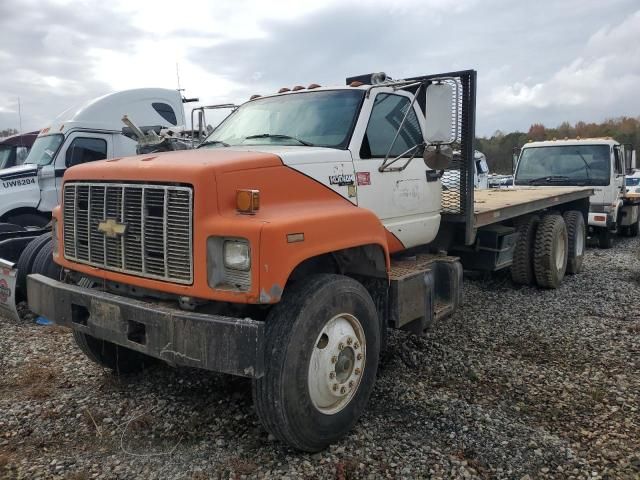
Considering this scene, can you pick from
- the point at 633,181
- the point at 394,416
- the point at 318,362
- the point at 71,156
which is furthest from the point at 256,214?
the point at 633,181

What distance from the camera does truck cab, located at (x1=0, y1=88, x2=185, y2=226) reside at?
368 inches

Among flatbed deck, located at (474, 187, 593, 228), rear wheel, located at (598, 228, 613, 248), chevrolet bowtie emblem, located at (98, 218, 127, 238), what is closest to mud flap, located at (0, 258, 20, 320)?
chevrolet bowtie emblem, located at (98, 218, 127, 238)

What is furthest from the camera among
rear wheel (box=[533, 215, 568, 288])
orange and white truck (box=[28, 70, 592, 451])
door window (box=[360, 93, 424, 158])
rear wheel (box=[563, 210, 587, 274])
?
rear wheel (box=[563, 210, 587, 274])

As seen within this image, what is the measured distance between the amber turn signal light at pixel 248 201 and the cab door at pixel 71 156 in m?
7.46

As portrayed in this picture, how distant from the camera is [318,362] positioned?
328 centimetres

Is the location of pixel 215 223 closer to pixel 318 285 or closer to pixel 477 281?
pixel 318 285

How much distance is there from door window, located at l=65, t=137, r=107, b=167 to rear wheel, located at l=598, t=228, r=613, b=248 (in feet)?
34.5

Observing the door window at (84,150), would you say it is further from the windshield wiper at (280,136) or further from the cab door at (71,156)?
the windshield wiper at (280,136)

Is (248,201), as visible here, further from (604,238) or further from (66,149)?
(604,238)

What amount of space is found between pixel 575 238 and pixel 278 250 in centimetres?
719

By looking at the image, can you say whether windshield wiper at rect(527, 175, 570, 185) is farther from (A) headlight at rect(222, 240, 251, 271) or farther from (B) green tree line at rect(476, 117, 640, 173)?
(B) green tree line at rect(476, 117, 640, 173)

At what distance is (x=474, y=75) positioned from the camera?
509 centimetres

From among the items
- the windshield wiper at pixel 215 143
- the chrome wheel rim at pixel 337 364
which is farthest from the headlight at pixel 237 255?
the windshield wiper at pixel 215 143

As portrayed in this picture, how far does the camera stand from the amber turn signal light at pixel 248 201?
308cm
